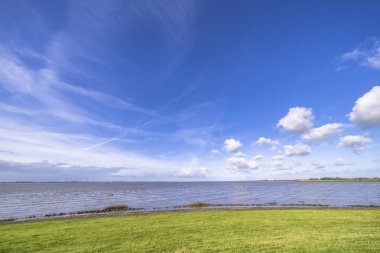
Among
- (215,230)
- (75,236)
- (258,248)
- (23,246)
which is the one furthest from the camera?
(215,230)

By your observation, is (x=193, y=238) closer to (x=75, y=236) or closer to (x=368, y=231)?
(x=75, y=236)

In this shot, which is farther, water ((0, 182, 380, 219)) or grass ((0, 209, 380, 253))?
water ((0, 182, 380, 219))

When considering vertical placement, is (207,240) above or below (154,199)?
above

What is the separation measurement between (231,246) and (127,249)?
4919mm

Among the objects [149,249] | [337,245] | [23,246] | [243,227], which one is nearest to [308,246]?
[337,245]

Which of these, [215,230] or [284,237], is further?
[215,230]

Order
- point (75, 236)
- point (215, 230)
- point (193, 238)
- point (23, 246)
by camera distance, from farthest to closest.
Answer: point (215, 230)
point (75, 236)
point (193, 238)
point (23, 246)

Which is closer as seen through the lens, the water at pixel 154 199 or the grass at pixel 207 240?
the grass at pixel 207 240

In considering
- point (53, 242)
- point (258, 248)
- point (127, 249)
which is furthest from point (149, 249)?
point (53, 242)

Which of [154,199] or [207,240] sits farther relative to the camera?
[154,199]

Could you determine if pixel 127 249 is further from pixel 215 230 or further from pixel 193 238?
pixel 215 230

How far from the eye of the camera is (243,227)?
15.5m

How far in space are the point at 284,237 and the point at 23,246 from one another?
13.7 meters

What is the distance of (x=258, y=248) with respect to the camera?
406 inches
